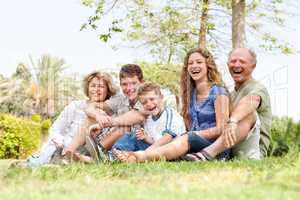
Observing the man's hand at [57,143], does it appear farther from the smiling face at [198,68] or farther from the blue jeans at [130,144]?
the smiling face at [198,68]

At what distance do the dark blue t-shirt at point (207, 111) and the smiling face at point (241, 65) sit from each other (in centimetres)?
40

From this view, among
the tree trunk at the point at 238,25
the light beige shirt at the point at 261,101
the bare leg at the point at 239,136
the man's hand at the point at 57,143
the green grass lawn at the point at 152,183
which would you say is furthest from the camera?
the tree trunk at the point at 238,25

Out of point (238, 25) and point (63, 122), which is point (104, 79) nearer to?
point (63, 122)

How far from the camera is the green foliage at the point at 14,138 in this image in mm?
17531

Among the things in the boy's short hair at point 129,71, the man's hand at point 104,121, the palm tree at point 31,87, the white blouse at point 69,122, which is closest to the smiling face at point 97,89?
the white blouse at point 69,122

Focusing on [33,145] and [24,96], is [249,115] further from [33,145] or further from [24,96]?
[24,96]

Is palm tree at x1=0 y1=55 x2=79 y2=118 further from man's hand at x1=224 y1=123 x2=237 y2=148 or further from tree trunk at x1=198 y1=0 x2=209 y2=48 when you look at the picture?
man's hand at x1=224 y1=123 x2=237 y2=148

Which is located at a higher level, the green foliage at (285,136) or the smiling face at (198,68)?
the smiling face at (198,68)

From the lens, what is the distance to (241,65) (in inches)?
294

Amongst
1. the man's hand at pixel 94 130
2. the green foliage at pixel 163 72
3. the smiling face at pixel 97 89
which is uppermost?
the green foliage at pixel 163 72

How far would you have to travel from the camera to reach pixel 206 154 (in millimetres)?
6727

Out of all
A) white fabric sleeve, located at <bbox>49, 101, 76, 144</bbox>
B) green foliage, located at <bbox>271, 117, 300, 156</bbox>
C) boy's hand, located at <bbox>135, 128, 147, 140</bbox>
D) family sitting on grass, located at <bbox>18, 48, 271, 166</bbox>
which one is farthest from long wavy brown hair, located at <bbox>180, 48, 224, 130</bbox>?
green foliage, located at <bbox>271, 117, 300, 156</bbox>

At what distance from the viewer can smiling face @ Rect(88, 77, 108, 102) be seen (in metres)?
7.99

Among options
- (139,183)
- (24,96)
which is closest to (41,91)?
(24,96)
